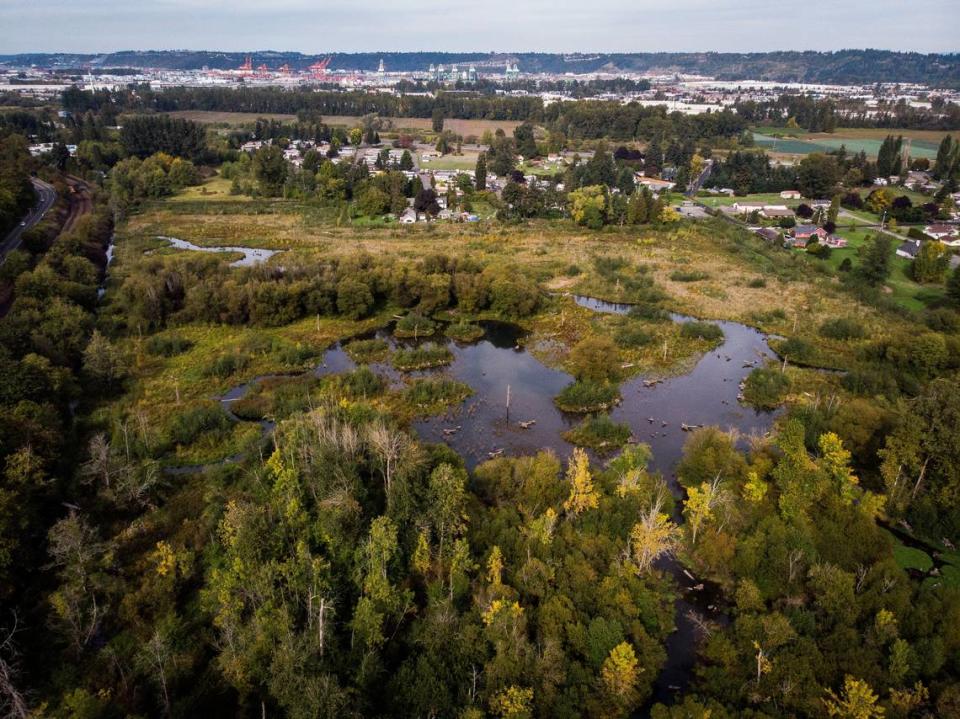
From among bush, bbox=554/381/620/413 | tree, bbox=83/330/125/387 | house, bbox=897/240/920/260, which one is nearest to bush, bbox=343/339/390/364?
bush, bbox=554/381/620/413

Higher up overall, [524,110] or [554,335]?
[524,110]

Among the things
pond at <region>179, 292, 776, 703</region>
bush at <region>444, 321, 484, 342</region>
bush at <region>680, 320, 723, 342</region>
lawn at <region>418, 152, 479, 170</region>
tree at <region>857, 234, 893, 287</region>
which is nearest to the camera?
pond at <region>179, 292, 776, 703</region>

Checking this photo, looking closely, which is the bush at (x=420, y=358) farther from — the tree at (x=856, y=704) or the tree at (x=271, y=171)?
the tree at (x=271, y=171)

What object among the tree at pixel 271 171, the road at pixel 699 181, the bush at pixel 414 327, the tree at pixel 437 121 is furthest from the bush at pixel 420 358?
the tree at pixel 437 121

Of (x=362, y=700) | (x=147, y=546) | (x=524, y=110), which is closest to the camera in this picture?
(x=362, y=700)

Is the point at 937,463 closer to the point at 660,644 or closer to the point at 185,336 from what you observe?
the point at 660,644

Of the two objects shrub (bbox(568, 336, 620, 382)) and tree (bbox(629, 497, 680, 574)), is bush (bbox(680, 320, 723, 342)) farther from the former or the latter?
tree (bbox(629, 497, 680, 574))

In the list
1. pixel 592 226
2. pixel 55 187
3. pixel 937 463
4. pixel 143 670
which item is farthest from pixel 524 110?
pixel 143 670
